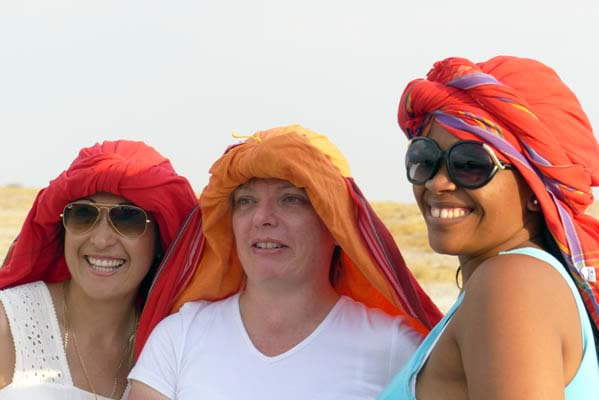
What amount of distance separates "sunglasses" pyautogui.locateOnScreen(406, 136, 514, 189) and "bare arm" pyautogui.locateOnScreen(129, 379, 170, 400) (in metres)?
1.68

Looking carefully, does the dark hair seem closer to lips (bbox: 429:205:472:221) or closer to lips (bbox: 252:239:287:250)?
lips (bbox: 252:239:287:250)

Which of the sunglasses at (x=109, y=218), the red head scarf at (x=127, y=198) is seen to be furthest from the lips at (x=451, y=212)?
the sunglasses at (x=109, y=218)

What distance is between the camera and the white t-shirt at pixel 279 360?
419 cm

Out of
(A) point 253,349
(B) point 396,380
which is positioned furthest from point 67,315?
(B) point 396,380

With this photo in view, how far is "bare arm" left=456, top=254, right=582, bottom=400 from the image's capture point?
2682 mm

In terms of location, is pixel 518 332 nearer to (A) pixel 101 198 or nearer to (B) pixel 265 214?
(B) pixel 265 214

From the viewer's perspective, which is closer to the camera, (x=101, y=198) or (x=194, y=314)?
(x=194, y=314)

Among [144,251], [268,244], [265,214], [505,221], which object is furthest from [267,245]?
[505,221]

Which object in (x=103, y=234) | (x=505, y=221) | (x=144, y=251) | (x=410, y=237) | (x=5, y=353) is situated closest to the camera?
(x=505, y=221)

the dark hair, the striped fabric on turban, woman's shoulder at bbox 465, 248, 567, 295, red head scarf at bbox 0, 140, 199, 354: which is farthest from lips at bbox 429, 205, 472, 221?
red head scarf at bbox 0, 140, 199, 354

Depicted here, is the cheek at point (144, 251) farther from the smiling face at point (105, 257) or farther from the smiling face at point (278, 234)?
the smiling face at point (278, 234)

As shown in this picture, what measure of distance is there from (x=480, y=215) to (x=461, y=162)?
0.63 feet

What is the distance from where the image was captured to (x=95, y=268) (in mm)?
4805

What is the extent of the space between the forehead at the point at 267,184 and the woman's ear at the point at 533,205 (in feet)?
4.67
